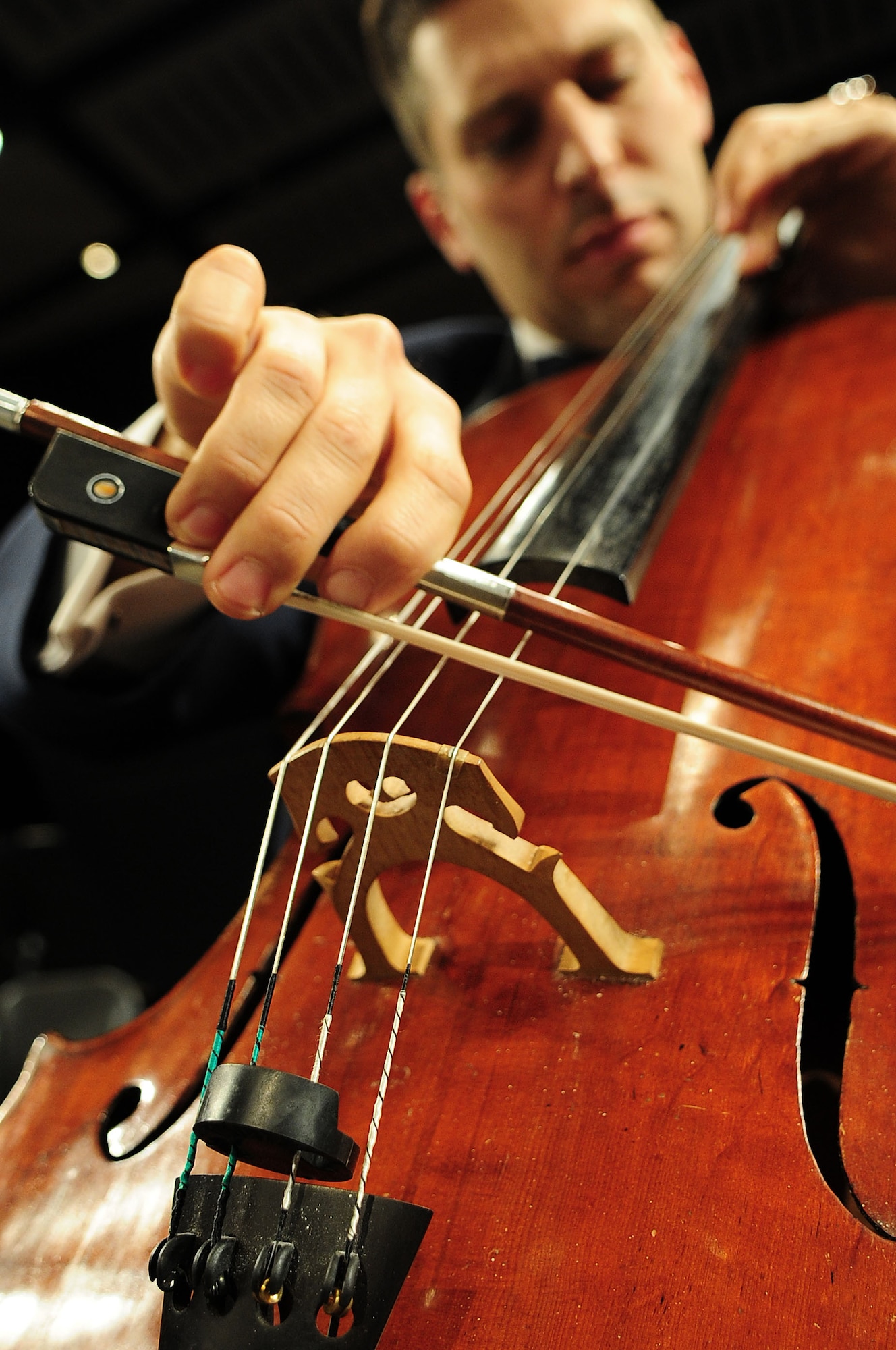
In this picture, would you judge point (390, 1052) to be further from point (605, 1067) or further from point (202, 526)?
point (202, 526)

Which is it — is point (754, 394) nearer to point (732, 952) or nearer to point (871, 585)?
point (871, 585)

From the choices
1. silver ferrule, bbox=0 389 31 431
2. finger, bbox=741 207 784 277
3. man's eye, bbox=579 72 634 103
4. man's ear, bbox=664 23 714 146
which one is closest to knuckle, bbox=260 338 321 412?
silver ferrule, bbox=0 389 31 431

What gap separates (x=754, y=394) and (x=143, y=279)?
5.86 feet

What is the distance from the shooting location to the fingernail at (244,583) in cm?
38

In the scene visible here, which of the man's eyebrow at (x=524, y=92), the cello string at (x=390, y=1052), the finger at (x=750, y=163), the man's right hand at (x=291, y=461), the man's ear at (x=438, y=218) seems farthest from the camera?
the man's ear at (x=438, y=218)

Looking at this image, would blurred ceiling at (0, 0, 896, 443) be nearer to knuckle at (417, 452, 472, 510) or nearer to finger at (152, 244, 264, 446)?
finger at (152, 244, 264, 446)

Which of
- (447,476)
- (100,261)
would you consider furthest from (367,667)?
(100,261)

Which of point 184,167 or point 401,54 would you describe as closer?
point 401,54

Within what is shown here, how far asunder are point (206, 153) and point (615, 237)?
3.82 ft

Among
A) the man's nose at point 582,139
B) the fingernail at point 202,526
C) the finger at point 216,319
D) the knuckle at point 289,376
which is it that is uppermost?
the finger at point 216,319

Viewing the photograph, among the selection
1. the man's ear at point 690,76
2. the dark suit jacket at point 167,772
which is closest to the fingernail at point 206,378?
the dark suit jacket at point 167,772

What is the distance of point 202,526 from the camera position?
1.28 ft

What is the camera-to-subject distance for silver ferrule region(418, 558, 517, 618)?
404 millimetres

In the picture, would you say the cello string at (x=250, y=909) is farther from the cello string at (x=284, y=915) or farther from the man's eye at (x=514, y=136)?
the man's eye at (x=514, y=136)
